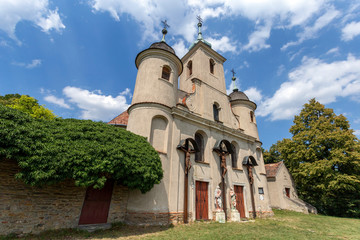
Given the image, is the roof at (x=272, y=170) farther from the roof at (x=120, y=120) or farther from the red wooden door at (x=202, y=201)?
the roof at (x=120, y=120)

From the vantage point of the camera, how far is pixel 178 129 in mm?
12312

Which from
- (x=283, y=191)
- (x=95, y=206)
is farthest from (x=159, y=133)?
(x=283, y=191)

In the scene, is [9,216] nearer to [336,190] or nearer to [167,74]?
[167,74]

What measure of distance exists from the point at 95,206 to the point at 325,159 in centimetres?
2230

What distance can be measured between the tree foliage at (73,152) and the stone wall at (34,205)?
1.54 meters

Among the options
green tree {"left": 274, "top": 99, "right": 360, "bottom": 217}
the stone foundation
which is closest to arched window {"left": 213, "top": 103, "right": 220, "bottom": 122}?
the stone foundation

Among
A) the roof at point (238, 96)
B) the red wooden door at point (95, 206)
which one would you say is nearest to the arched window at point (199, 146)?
the red wooden door at point (95, 206)

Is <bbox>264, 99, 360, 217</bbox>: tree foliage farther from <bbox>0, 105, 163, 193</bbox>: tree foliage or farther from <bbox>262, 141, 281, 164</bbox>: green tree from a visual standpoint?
<bbox>0, 105, 163, 193</bbox>: tree foliage

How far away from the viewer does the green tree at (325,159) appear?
17.3m

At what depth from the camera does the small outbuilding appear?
1950cm

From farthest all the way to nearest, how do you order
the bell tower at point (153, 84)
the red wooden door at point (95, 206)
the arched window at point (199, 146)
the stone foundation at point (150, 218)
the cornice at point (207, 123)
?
1. the arched window at point (199, 146)
2. the cornice at point (207, 123)
3. the bell tower at point (153, 84)
4. the stone foundation at point (150, 218)
5. the red wooden door at point (95, 206)

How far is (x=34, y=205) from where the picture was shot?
6973 millimetres

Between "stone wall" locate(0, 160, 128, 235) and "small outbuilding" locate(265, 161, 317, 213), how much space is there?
2090 cm

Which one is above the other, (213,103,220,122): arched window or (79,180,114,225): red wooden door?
(213,103,220,122): arched window
